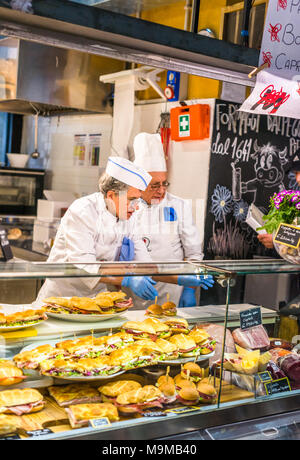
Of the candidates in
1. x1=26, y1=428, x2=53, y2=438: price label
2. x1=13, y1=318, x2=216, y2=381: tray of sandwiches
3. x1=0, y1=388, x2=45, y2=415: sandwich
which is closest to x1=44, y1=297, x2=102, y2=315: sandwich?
x1=13, y1=318, x2=216, y2=381: tray of sandwiches

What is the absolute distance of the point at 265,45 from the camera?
83.1 inches

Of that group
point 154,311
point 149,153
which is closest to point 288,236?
point 154,311

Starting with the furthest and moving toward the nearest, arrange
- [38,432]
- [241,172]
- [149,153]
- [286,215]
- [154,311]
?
[241,172] < [149,153] < [286,215] < [154,311] < [38,432]

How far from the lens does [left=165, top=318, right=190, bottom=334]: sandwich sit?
2.04m

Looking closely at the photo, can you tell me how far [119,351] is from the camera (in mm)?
1785

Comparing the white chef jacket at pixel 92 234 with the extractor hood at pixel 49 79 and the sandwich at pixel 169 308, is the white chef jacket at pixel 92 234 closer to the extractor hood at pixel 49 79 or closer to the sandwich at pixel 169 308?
the sandwich at pixel 169 308

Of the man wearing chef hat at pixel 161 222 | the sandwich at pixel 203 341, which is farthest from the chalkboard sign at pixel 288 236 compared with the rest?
the man wearing chef hat at pixel 161 222

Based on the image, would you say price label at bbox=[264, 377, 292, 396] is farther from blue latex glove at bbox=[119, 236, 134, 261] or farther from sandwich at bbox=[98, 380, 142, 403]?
blue latex glove at bbox=[119, 236, 134, 261]

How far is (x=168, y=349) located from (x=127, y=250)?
107 cm

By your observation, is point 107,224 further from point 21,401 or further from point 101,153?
point 101,153

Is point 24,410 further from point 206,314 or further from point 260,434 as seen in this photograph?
point 206,314

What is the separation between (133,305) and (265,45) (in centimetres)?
114

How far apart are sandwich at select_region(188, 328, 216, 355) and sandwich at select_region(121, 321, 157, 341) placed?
15 centimetres

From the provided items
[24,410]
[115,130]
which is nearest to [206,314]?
[24,410]
